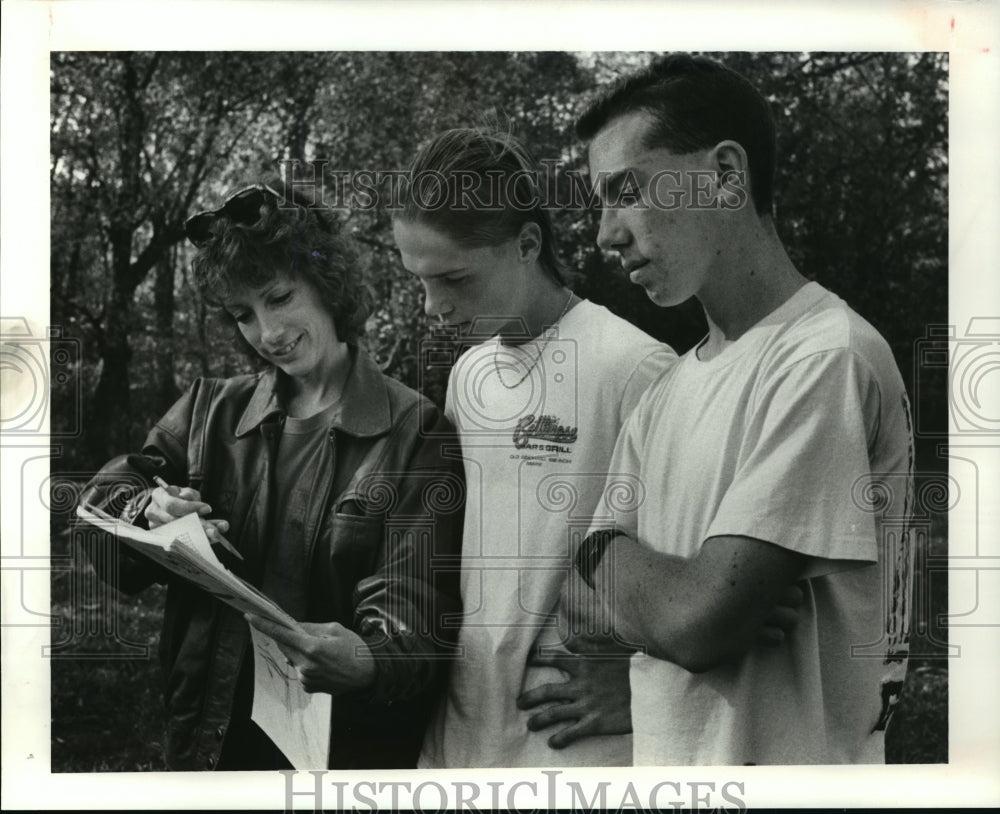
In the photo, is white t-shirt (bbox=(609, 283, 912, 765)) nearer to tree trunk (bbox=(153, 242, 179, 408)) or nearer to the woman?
the woman

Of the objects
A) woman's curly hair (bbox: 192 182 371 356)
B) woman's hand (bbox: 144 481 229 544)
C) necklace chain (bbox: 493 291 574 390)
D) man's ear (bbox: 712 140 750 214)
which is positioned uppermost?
man's ear (bbox: 712 140 750 214)

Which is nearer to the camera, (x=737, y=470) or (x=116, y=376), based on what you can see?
(x=737, y=470)

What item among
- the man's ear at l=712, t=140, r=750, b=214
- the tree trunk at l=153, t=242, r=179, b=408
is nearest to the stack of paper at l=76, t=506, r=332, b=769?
the tree trunk at l=153, t=242, r=179, b=408

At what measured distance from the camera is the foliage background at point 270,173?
395cm

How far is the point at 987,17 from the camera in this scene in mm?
4059

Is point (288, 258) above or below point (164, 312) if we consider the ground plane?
above

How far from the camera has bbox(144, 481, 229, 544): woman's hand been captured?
3.93 metres

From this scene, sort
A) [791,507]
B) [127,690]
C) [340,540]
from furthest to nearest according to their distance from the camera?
[127,690] → [340,540] → [791,507]

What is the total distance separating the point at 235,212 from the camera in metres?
3.96

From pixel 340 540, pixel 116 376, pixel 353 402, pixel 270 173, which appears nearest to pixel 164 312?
pixel 116 376

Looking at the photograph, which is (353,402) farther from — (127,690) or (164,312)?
(127,690)

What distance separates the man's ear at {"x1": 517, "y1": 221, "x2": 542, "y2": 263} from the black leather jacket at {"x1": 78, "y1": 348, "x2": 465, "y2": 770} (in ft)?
1.89

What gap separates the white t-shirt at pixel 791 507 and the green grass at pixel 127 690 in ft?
0.47

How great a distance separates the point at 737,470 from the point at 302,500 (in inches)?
55.2
